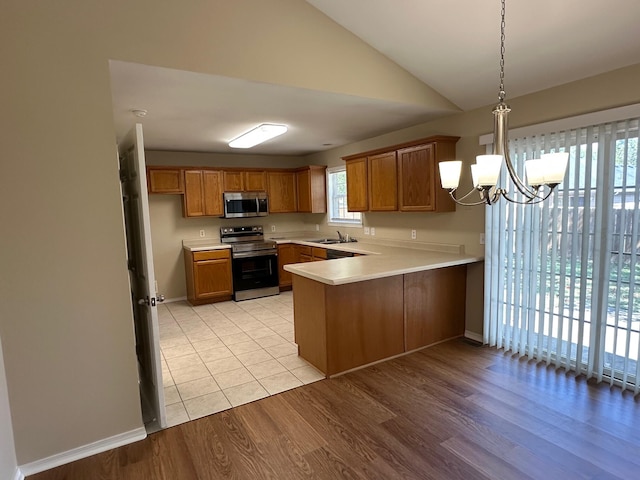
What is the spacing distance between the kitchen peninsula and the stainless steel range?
2291 mm

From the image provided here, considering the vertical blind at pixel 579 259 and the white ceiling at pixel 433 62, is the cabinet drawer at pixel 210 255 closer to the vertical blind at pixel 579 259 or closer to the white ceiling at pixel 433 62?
the white ceiling at pixel 433 62

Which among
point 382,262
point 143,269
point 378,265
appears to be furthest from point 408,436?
point 143,269

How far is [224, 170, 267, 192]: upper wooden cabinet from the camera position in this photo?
18.8 feet

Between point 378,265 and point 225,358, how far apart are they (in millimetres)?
1711

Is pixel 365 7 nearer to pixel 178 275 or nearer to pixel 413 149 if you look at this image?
pixel 413 149

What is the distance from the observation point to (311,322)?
3.18 meters

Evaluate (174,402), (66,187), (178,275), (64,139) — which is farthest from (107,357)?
(178,275)

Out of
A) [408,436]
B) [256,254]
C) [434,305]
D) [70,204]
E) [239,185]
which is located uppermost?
[239,185]

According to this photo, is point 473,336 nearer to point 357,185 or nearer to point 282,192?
point 357,185

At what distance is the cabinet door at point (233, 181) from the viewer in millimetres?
5699

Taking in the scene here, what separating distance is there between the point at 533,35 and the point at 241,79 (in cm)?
202

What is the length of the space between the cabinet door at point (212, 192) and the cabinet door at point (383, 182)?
245 cm

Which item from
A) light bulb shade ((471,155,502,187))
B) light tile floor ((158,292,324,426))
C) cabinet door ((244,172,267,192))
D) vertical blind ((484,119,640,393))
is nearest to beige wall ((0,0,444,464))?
light tile floor ((158,292,324,426))

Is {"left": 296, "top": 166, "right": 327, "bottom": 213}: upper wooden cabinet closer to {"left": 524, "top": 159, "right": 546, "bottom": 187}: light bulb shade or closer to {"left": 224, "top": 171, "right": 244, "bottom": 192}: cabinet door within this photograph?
{"left": 224, "top": 171, "right": 244, "bottom": 192}: cabinet door
